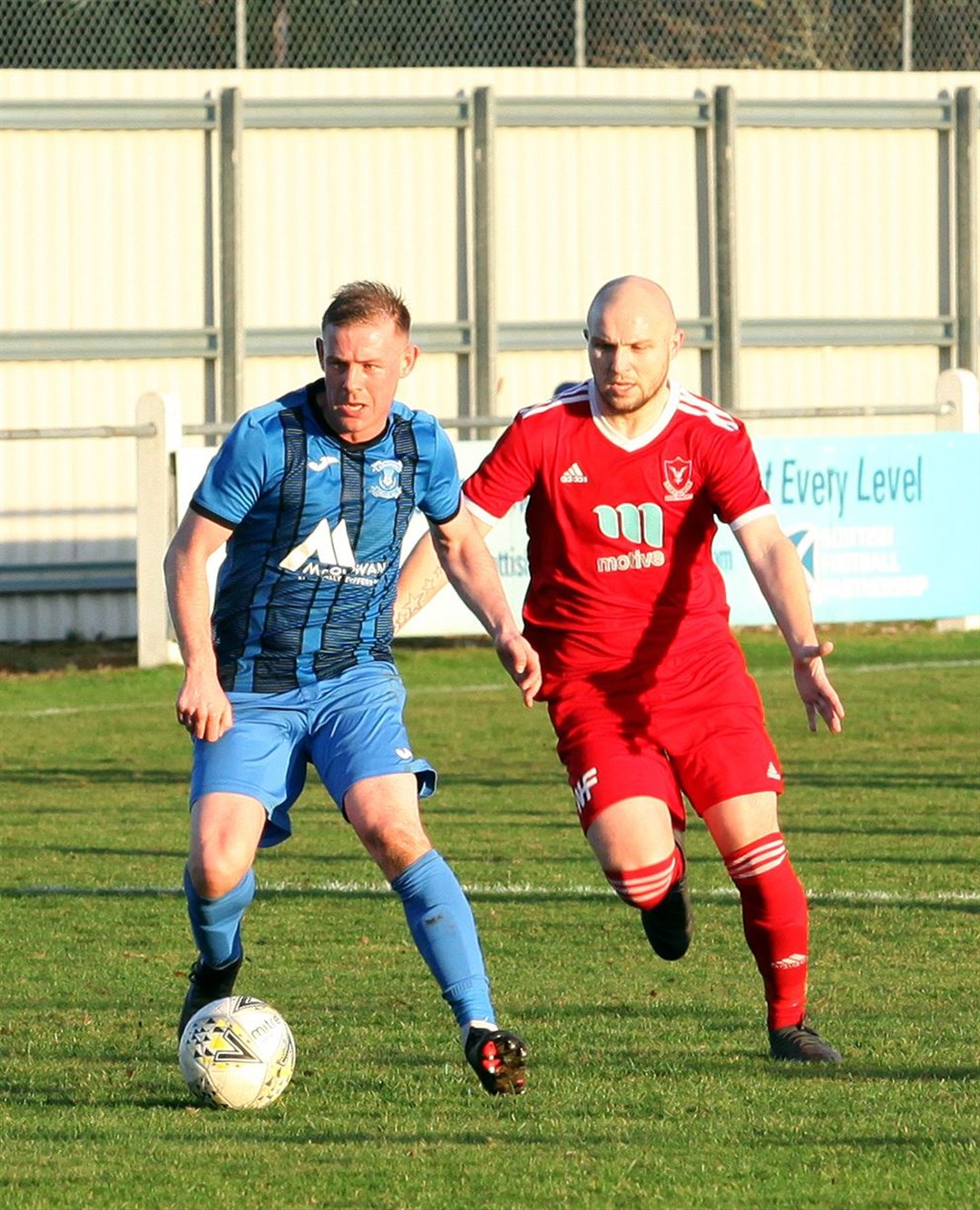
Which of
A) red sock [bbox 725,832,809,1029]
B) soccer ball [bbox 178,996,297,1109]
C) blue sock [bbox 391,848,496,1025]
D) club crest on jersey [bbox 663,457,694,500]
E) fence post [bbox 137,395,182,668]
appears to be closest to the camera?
soccer ball [bbox 178,996,297,1109]

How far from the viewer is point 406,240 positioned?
2172 cm

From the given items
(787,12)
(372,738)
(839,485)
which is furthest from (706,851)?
(787,12)

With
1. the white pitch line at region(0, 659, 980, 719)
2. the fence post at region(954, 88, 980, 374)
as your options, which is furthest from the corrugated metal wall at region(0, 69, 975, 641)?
the white pitch line at region(0, 659, 980, 719)

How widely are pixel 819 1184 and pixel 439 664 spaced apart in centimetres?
1425

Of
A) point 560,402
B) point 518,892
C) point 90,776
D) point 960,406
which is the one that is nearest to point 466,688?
point 90,776

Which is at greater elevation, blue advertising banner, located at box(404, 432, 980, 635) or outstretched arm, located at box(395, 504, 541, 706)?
blue advertising banner, located at box(404, 432, 980, 635)

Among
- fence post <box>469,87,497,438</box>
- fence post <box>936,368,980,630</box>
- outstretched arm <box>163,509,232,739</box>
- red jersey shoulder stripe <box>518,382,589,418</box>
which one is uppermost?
fence post <box>469,87,497,438</box>

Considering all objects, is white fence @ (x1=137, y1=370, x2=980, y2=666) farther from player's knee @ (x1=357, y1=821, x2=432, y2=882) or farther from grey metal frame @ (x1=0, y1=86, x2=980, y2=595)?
player's knee @ (x1=357, y1=821, x2=432, y2=882)

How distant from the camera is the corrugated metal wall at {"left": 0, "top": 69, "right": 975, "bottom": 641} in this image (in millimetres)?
20938

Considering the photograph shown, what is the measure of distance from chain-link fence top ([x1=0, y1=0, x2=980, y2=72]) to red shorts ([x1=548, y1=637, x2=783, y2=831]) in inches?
640

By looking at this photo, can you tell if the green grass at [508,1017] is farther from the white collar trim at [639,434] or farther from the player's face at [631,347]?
the player's face at [631,347]

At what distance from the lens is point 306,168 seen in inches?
845

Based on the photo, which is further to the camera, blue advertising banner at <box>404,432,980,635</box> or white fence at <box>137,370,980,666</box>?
blue advertising banner at <box>404,432,980,635</box>

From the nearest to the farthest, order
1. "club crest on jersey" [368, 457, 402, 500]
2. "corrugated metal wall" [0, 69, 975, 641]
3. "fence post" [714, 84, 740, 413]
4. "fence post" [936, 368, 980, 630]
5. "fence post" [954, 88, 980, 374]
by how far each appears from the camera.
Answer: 1. "club crest on jersey" [368, 457, 402, 500]
2. "fence post" [936, 368, 980, 630]
3. "corrugated metal wall" [0, 69, 975, 641]
4. "fence post" [714, 84, 740, 413]
5. "fence post" [954, 88, 980, 374]
